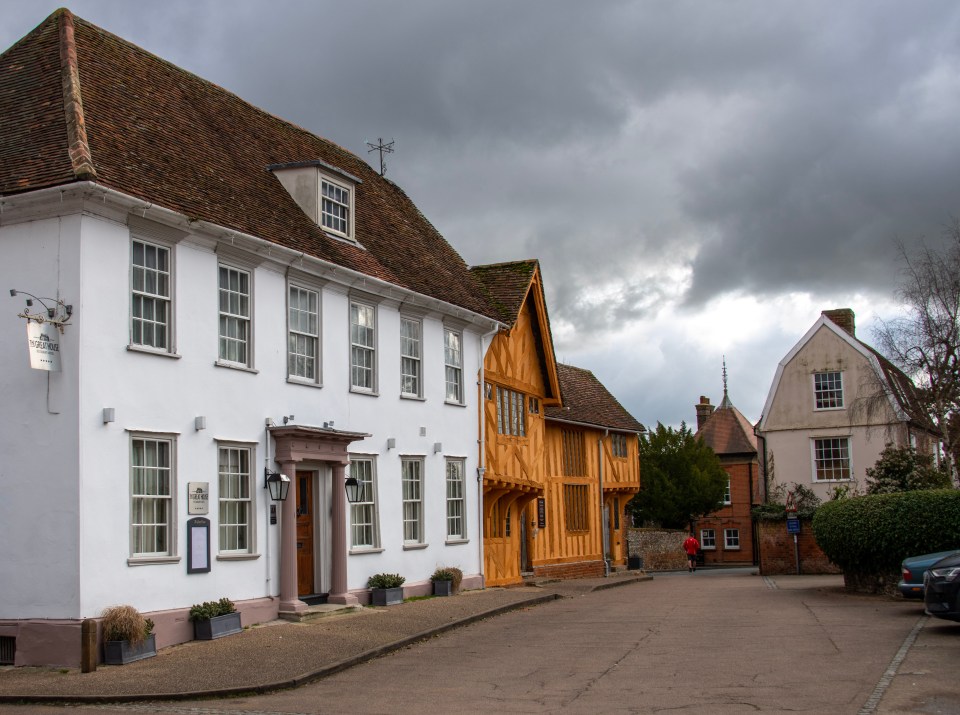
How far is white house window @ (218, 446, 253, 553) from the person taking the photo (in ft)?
56.2

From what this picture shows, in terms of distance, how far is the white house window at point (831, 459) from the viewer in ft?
136

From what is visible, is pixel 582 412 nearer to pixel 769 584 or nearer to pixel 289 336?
pixel 769 584

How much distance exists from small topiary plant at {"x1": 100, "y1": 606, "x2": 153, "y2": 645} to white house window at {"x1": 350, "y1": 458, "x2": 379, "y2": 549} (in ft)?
21.5

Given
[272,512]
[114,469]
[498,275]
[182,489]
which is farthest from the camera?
[498,275]

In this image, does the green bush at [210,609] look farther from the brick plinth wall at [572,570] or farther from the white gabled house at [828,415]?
the white gabled house at [828,415]

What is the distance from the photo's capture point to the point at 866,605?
834 inches

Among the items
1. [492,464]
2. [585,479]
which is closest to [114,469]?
[492,464]

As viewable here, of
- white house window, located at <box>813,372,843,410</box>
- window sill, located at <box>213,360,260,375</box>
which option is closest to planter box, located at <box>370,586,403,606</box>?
window sill, located at <box>213,360,260,375</box>

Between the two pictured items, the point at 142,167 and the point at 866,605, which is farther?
the point at 866,605

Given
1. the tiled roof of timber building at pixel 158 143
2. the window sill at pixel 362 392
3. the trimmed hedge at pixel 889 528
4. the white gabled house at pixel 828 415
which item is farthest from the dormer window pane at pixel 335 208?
the white gabled house at pixel 828 415

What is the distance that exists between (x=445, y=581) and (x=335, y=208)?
8029mm

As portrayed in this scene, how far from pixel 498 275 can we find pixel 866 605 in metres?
13.0

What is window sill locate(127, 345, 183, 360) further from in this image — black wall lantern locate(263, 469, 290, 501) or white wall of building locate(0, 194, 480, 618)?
black wall lantern locate(263, 469, 290, 501)

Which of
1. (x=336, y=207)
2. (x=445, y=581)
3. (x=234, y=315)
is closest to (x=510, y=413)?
(x=445, y=581)
